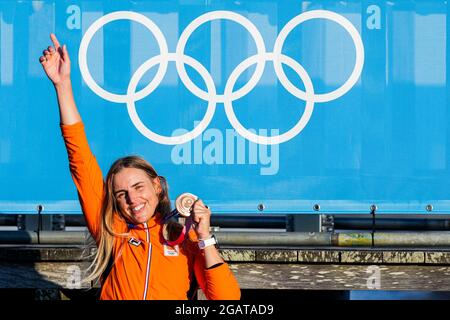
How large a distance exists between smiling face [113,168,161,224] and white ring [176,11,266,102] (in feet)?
10.9

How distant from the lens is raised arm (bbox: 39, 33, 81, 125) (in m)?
3.95

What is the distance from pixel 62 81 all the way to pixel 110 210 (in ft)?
2.05

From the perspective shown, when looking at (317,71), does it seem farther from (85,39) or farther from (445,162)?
(85,39)

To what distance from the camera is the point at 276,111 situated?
7047mm

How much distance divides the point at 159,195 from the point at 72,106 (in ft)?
1.85

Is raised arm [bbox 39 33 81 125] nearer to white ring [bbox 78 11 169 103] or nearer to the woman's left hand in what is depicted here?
the woman's left hand

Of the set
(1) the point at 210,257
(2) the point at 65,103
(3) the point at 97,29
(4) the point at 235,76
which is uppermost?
(3) the point at 97,29

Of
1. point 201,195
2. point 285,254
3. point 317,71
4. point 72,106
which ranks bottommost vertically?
point 285,254

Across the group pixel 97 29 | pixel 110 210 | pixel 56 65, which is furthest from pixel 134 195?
pixel 97 29

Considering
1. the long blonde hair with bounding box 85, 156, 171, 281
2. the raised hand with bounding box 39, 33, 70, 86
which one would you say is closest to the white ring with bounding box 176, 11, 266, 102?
the raised hand with bounding box 39, 33, 70, 86

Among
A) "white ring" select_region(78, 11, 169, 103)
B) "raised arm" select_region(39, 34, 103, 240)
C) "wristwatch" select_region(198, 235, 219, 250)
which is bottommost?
"wristwatch" select_region(198, 235, 219, 250)

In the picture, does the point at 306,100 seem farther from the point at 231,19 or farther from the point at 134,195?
the point at 134,195

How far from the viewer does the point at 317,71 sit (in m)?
7.07

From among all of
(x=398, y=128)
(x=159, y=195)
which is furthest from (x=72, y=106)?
(x=398, y=128)
